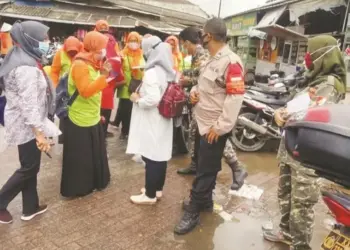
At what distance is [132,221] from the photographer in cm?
348

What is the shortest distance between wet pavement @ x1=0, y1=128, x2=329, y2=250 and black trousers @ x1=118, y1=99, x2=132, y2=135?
1.62 meters

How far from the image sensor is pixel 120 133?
6.59 metres

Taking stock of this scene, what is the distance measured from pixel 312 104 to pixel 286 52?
33.1ft

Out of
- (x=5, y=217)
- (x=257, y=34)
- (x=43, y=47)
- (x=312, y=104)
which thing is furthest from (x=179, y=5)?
(x=312, y=104)

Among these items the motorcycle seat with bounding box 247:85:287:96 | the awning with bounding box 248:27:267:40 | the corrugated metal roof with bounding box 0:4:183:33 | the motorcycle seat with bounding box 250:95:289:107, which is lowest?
the motorcycle seat with bounding box 250:95:289:107

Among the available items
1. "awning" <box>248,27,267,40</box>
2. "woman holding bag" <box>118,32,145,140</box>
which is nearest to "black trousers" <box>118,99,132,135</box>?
"woman holding bag" <box>118,32,145,140</box>

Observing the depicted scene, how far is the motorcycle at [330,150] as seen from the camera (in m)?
1.52

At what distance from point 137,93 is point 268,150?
3.52m

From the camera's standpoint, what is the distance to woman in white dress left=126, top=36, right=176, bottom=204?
3402mm

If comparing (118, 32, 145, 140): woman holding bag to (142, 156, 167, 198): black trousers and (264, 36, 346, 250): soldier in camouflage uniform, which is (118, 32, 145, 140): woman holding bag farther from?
(264, 36, 346, 250): soldier in camouflage uniform

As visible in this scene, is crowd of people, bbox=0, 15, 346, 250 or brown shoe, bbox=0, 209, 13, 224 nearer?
crowd of people, bbox=0, 15, 346, 250

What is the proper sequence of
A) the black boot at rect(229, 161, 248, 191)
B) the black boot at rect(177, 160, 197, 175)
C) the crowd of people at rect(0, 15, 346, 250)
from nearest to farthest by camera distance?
the crowd of people at rect(0, 15, 346, 250) → the black boot at rect(229, 161, 248, 191) → the black boot at rect(177, 160, 197, 175)

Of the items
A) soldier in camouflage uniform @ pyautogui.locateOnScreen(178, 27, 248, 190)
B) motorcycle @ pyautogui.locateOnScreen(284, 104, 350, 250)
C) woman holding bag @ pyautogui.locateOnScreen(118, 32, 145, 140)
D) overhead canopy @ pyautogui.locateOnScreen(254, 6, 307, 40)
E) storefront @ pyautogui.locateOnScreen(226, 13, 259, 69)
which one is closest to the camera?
motorcycle @ pyautogui.locateOnScreen(284, 104, 350, 250)

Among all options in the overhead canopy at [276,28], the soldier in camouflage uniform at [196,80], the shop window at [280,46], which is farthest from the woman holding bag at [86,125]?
the shop window at [280,46]
